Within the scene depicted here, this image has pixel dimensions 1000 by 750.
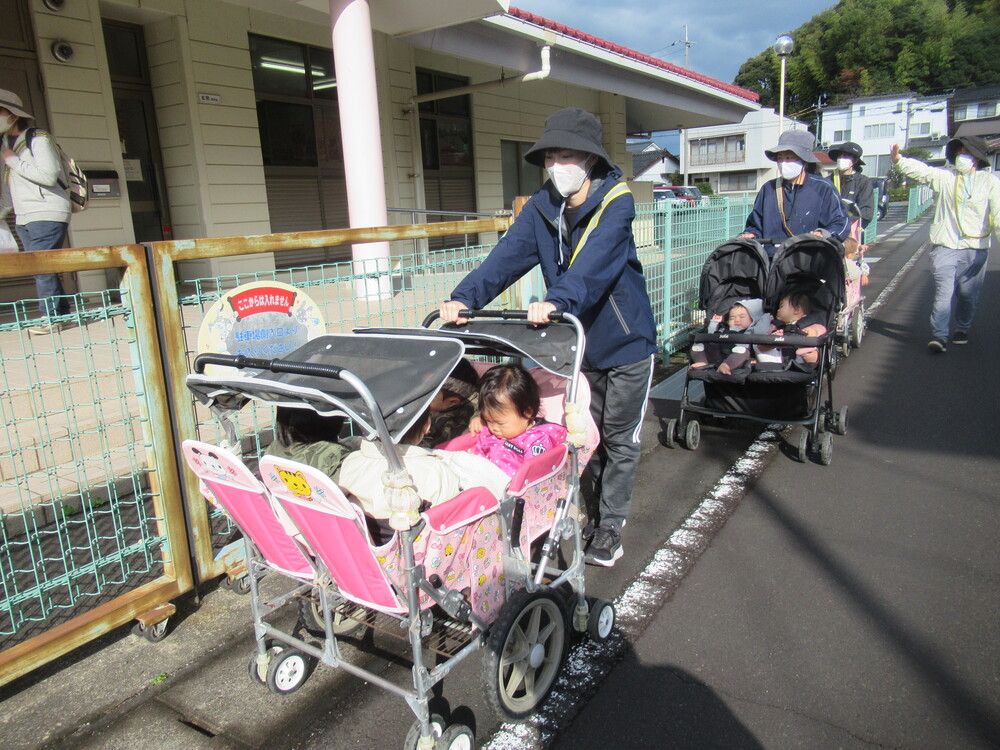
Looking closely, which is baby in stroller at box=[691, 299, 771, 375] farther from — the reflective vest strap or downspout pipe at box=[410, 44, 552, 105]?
downspout pipe at box=[410, 44, 552, 105]

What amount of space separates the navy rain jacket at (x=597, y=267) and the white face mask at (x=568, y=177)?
3.1 inches

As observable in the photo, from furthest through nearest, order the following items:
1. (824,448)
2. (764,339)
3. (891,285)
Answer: (891,285) → (764,339) → (824,448)

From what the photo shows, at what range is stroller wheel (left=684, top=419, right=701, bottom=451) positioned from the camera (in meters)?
5.09

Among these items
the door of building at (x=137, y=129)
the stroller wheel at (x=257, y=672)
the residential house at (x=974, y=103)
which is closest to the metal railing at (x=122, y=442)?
the stroller wheel at (x=257, y=672)

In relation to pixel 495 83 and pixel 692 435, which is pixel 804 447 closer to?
pixel 692 435

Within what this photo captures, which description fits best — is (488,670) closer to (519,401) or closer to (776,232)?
(519,401)

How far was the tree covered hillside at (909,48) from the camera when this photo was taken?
81.4m

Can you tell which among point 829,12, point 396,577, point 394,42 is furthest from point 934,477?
point 829,12

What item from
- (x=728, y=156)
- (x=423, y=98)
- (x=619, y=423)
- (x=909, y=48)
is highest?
(x=909, y=48)

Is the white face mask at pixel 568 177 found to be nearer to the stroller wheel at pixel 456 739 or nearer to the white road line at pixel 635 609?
the white road line at pixel 635 609

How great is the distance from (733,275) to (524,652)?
4.04 meters

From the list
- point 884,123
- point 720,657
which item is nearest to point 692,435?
point 720,657

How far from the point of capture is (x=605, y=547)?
136 inches

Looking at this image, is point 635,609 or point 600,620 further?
point 635,609
